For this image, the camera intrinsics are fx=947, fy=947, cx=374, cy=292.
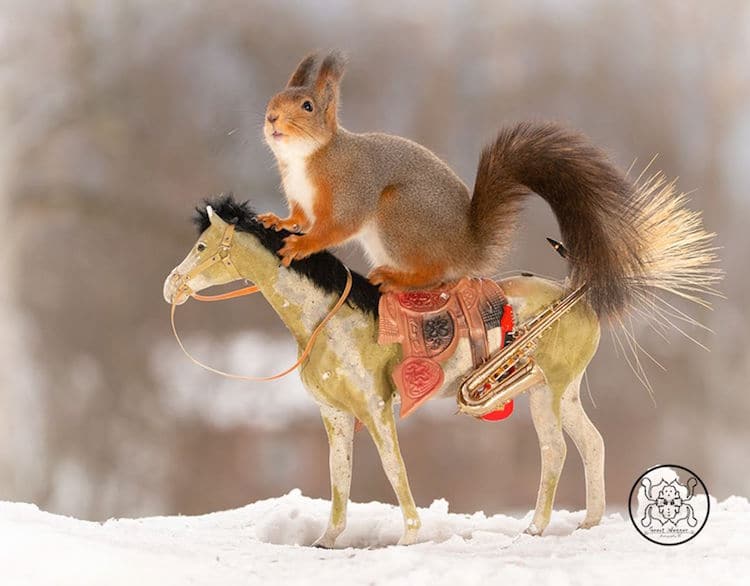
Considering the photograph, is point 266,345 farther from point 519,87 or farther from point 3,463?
point 519,87

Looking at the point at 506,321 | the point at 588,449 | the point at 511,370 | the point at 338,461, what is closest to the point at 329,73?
the point at 506,321

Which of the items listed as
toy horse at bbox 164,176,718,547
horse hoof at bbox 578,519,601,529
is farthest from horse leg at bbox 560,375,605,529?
toy horse at bbox 164,176,718,547

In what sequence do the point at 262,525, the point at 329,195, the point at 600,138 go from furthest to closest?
the point at 600,138 → the point at 262,525 → the point at 329,195

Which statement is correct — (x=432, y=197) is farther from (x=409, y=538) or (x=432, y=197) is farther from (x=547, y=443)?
(x=409, y=538)

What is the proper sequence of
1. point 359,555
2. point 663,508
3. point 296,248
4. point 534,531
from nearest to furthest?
point 359,555 < point 296,248 < point 663,508 < point 534,531

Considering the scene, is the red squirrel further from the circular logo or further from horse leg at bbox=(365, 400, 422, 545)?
the circular logo

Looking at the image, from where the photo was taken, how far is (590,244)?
227 centimetres

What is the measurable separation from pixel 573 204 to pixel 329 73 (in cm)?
66

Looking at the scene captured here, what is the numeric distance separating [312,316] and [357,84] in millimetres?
1529

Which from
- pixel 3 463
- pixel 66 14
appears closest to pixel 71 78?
pixel 66 14

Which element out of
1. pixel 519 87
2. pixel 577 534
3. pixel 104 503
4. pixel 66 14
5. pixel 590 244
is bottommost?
pixel 577 534

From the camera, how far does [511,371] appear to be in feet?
7.66

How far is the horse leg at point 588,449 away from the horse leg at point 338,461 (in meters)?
0.58

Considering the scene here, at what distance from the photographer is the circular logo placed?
7.39 ft
